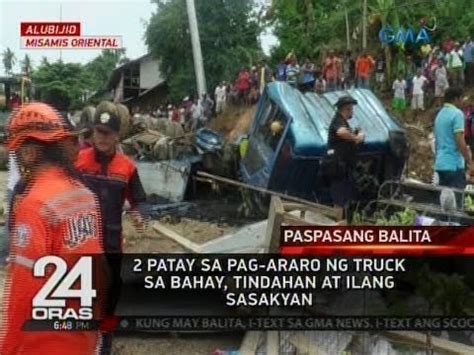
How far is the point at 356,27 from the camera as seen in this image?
357cm

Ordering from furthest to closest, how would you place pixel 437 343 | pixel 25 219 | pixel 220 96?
pixel 437 343
pixel 220 96
pixel 25 219

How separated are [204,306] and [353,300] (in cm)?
54

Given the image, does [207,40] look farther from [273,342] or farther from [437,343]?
[437,343]

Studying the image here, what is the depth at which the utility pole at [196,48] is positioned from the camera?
3535 millimetres

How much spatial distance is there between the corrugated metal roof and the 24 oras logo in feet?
2.92

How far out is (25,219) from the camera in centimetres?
337

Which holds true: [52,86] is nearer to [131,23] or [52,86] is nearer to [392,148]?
[131,23]

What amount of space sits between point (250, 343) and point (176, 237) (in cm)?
50

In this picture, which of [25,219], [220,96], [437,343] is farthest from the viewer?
[437,343]

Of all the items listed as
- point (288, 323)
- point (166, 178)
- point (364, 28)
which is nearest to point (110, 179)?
point (166, 178)

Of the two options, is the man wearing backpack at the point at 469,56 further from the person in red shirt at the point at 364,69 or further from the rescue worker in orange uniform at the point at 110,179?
the rescue worker in orange uniform at the point at 110,179

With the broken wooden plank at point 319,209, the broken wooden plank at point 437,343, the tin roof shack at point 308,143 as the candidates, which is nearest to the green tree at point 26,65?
the tin roof shack at point 308,143

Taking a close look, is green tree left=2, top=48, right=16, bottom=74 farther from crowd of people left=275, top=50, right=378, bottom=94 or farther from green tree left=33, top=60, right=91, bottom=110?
crowd of people left=275, top=50, right=378, bottom=94

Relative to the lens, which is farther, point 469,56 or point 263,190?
point 263,190
